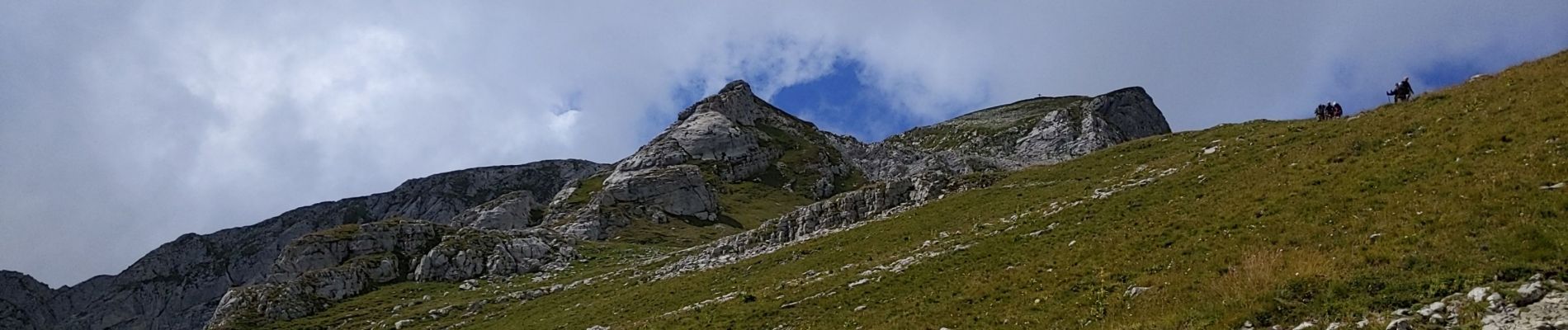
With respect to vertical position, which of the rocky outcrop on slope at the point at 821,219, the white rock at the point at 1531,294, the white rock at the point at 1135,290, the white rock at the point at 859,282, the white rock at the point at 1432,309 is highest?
the rocky outcrop on slope at the point at 821,219

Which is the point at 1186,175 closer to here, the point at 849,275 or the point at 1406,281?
the point at 849,275

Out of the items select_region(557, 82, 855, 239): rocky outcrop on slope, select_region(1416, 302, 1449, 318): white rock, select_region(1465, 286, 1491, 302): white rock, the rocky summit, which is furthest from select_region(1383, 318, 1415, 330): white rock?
select_region(557, 82, 855, 239): rocky outcrop on slope

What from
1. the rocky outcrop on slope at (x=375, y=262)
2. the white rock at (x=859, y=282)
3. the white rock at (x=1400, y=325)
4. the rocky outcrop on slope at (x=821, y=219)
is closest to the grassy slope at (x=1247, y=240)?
the white rock at (x=859, y=282)

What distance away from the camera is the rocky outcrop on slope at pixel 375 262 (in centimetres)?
7419

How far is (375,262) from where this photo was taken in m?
84.4

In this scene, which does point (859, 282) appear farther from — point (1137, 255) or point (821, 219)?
point (821, 219)

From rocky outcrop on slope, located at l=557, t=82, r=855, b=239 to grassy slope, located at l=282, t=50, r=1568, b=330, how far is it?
78.2 meters

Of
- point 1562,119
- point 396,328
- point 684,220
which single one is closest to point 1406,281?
point 1562,119

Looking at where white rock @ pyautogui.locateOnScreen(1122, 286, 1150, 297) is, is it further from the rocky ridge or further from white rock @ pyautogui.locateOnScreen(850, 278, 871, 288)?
the rocky ridge

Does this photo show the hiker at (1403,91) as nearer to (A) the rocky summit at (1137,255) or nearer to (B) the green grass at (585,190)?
(A) the rocky summit at (1137,255)

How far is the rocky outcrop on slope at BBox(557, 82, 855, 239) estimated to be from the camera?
12662 cm

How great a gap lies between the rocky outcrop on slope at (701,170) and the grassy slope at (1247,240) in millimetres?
78153

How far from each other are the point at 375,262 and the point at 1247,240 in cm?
8460

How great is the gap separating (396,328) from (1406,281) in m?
64.5
